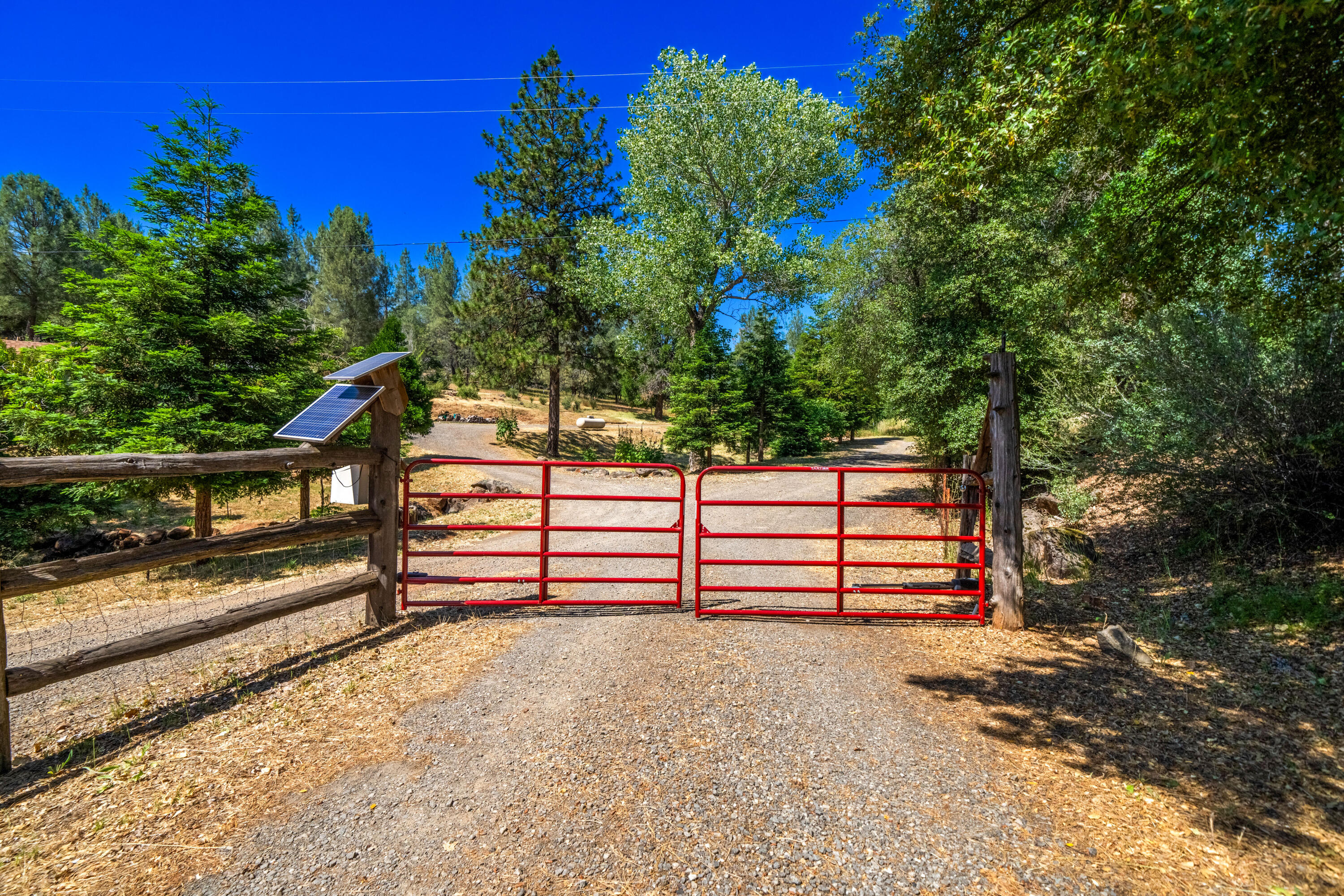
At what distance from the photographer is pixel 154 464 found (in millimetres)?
4082

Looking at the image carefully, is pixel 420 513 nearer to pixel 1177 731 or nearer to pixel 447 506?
pixel 447 506

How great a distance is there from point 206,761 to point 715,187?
22845mm

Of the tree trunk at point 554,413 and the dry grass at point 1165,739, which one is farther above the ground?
the tree trunk at point 554,413

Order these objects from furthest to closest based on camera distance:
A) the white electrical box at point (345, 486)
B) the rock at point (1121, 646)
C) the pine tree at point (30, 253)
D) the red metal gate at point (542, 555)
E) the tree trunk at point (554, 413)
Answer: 1. the pine tree at point (30, 253)
2. the tree trunk at point (554, 413)
3. the white electrical box at point (345, 486)
4. the red metal gate at point (542, 555)
5. the rock at point (1121, 646)

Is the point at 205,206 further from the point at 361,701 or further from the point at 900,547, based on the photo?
the point at 900,547

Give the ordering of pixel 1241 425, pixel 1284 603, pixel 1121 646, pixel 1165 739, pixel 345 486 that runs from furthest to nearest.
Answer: pixel 345 486, pixel 1241 425, pixel 1284 603, pixel 1121 646, pixel 1165 739

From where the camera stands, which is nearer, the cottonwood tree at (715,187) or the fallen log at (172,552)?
the fallen log at (172,552)

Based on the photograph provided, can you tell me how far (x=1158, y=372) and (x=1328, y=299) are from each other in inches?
77.8

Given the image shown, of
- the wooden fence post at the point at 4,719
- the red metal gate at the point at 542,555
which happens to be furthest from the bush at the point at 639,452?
the wooden fence post at the point at 4,719

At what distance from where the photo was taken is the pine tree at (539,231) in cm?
2483

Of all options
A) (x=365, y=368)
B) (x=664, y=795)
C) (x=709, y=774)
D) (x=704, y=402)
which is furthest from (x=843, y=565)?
(x=704, y=402)

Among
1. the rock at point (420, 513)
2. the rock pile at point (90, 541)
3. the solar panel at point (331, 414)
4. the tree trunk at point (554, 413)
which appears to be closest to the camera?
the solar panel at point (331, 414)

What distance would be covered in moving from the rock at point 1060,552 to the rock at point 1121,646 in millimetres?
2770

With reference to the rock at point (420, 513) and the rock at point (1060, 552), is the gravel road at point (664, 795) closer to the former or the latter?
the rock at point (1060, 552)
